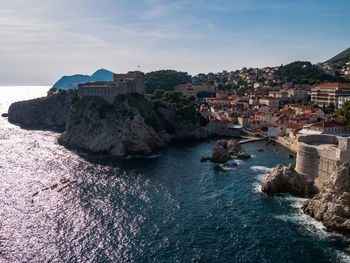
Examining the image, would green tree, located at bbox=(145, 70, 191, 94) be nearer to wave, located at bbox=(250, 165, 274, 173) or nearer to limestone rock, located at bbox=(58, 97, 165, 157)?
limestone rock, located at bbox=(58, 97, 165, 157)

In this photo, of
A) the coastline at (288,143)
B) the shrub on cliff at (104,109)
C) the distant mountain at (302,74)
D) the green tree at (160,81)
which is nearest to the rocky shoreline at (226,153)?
the coastline at (288,143)

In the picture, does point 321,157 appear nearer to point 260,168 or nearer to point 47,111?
point 260,168

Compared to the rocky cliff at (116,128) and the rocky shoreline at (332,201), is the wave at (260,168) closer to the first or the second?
the rocky shoreline at (332,201)

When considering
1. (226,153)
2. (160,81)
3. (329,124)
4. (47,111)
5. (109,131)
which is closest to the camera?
(226,153)

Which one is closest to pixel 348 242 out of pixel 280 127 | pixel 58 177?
pixel 58 177

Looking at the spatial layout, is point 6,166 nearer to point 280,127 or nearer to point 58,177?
point 58,177

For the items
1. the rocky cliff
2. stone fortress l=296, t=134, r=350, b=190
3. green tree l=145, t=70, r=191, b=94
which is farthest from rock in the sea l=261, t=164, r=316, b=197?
green tree l=145, t=70, r=191, b=94

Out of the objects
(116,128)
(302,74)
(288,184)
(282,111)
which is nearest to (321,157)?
(288,184)
